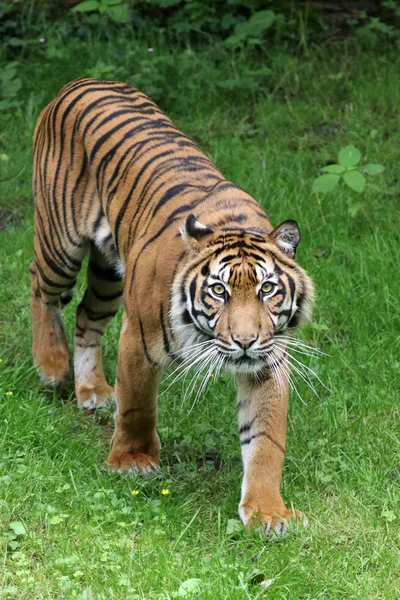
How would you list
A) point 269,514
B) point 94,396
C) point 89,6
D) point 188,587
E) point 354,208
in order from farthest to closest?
point 89,6 < point 354,208 < point 94,396 < point 269,514 < point 188,587

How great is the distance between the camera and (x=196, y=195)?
4.12 meters

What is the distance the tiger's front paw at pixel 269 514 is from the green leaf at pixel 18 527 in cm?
76

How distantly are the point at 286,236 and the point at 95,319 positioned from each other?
1.61m

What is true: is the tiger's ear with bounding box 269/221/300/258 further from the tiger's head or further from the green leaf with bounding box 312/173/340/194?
the green leaf with bounding box 312/173/340/194

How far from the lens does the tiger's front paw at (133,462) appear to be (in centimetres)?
421

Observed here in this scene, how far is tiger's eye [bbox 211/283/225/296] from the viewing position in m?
3.62

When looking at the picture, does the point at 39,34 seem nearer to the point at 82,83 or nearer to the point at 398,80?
the point at 398,80

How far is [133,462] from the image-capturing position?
13.9 ft

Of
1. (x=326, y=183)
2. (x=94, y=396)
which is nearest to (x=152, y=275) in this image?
(x=94, y=396)

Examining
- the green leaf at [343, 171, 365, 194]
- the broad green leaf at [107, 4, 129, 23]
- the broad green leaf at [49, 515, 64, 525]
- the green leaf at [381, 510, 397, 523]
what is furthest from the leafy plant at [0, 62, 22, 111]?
the green leaf at [381, 510, 397, 523]

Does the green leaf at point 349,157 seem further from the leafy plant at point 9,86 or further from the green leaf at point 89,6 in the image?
the leafy plant at point 9,86

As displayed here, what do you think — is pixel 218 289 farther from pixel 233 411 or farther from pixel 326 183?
pixel 326 183

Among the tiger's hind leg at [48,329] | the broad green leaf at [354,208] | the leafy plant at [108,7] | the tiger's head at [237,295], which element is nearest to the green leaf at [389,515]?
the tiger's head at [237,295]

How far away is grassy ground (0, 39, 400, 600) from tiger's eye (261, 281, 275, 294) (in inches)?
32.9
